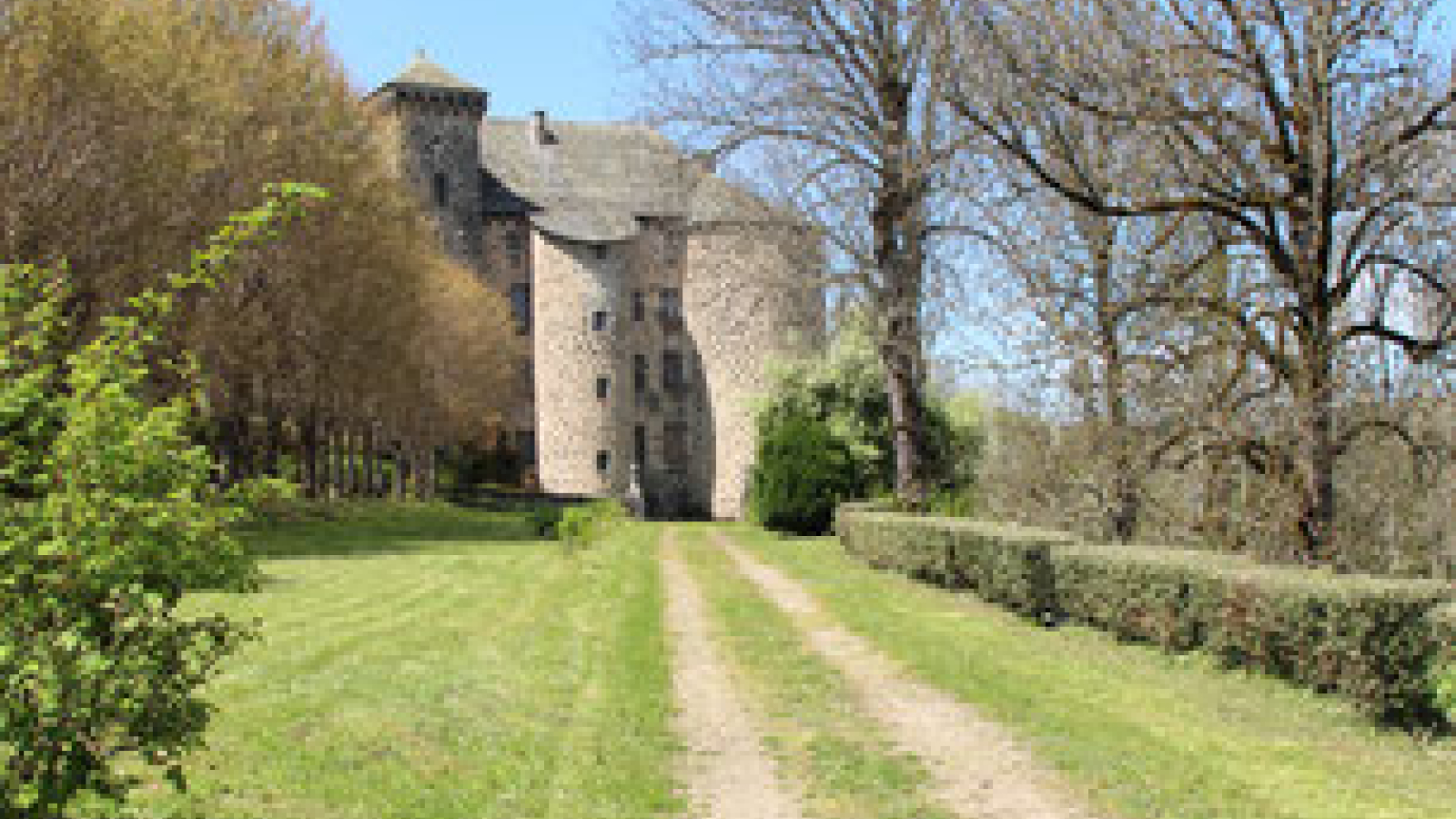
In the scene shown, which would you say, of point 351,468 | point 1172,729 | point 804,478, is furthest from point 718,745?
point 351,468

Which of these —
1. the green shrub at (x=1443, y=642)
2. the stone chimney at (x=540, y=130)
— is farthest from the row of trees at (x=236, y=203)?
the stone chimney at (x=540, y=130)

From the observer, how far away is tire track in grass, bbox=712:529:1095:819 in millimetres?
7129

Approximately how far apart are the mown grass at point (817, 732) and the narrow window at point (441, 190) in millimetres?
49703

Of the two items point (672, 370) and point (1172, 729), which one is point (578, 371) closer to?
point (672, 370)

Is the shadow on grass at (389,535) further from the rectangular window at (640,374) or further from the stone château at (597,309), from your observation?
the rectangular window at (640,374)

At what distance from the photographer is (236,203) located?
27.3m

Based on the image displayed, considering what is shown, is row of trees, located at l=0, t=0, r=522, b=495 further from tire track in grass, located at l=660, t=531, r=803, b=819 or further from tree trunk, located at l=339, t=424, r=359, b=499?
tire track in grass, located at l=660, t=531, r=803, b=819

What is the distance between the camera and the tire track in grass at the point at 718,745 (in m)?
7.24

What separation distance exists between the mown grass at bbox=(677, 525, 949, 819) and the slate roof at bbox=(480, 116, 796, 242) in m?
44.6

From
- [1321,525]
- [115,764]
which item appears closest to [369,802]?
[115,764]

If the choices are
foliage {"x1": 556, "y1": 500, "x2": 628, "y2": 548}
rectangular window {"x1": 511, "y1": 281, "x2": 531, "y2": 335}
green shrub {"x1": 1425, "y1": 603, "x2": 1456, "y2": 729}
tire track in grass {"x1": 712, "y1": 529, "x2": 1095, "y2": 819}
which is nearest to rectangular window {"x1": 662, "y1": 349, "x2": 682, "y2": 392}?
rectangular window {"x1": 511, "y1": 281, "x2": 531, "y2": 335}

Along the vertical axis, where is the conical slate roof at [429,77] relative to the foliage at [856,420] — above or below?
above

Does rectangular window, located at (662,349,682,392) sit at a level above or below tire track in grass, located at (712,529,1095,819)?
above

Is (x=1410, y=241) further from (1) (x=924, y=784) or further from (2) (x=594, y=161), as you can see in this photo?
(2) (x=594, y=161)
